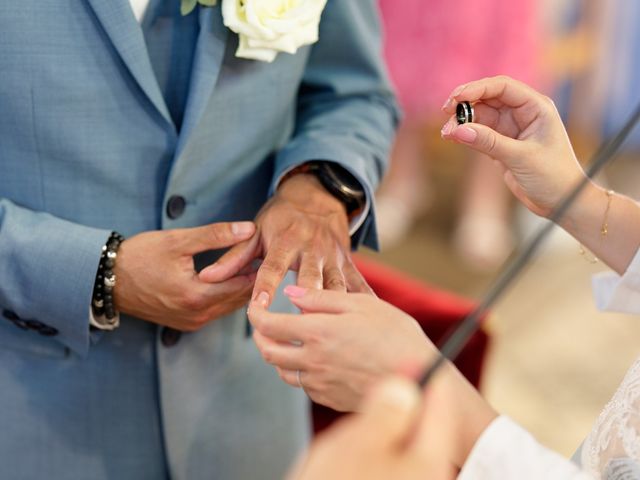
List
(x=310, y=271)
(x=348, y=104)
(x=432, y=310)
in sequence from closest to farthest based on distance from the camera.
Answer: (x=310, y=271) → (x=348, y=104) → (x=432, y=310)

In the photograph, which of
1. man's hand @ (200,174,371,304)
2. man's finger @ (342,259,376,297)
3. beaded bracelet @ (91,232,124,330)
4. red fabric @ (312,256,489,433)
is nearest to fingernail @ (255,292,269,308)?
man's hand @ (200,174,371,304)

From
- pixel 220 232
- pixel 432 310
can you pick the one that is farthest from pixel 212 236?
pixel 432 310

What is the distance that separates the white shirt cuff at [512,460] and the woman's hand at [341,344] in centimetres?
9

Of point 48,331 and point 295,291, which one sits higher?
point 295,291

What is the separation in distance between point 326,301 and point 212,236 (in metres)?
0.26

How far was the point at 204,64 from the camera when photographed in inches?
39.2

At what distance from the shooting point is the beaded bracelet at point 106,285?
100 cm

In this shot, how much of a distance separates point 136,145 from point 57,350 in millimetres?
295

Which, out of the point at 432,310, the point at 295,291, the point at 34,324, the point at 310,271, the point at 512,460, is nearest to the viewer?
the point at 512,460

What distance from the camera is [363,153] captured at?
1143mm

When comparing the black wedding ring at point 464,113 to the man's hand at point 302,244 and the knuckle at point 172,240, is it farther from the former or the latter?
the knuckle at point 172,240

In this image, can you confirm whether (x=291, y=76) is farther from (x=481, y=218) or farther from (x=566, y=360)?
(x=481, y=218)

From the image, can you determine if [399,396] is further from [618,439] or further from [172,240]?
[172,240]

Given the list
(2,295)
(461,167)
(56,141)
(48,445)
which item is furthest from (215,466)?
(461,167)
